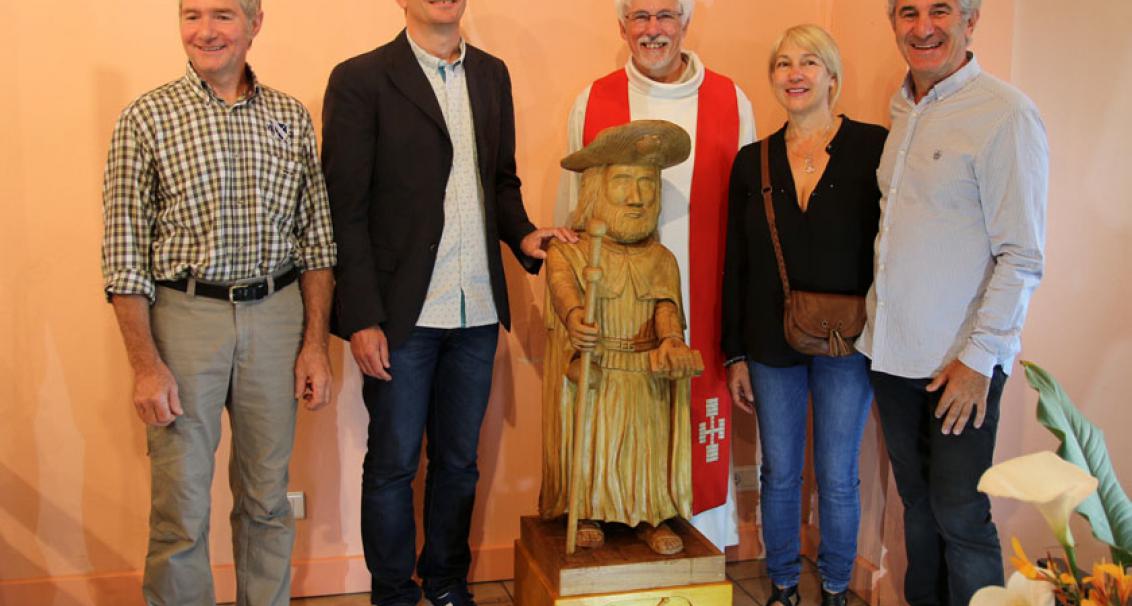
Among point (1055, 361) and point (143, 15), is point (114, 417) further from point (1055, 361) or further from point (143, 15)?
point (1055, 361)

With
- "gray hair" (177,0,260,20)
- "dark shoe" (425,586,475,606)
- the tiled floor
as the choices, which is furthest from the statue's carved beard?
the tiled floor

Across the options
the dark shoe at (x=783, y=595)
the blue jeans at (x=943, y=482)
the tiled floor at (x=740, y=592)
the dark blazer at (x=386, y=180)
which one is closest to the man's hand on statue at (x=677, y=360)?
the blue jeans at (x=943, y=482)

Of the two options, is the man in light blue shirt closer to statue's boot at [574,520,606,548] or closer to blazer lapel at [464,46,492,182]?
statue's boot at [574,520,606,548]

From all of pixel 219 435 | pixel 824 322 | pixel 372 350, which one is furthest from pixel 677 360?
pixel 219 435

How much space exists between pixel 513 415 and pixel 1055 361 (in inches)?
71.6

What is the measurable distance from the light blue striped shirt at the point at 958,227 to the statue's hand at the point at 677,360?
0.51 meters

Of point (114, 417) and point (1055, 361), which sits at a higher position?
point (1055, 361)

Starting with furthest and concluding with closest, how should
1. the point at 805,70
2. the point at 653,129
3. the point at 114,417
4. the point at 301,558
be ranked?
1. the point at 301,558
2. the point at 114,417
3. the point at 805,70
4. the point at 653,129

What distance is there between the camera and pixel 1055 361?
2.77 meters

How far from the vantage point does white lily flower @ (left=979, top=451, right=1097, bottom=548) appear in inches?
37.9

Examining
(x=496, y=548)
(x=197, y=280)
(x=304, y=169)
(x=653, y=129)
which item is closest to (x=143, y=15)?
(x=304, y=169)

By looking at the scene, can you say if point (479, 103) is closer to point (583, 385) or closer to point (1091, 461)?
point (583, 385)

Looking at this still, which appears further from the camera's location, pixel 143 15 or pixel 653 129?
pixel 143 15

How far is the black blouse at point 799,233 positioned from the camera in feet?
8.42
